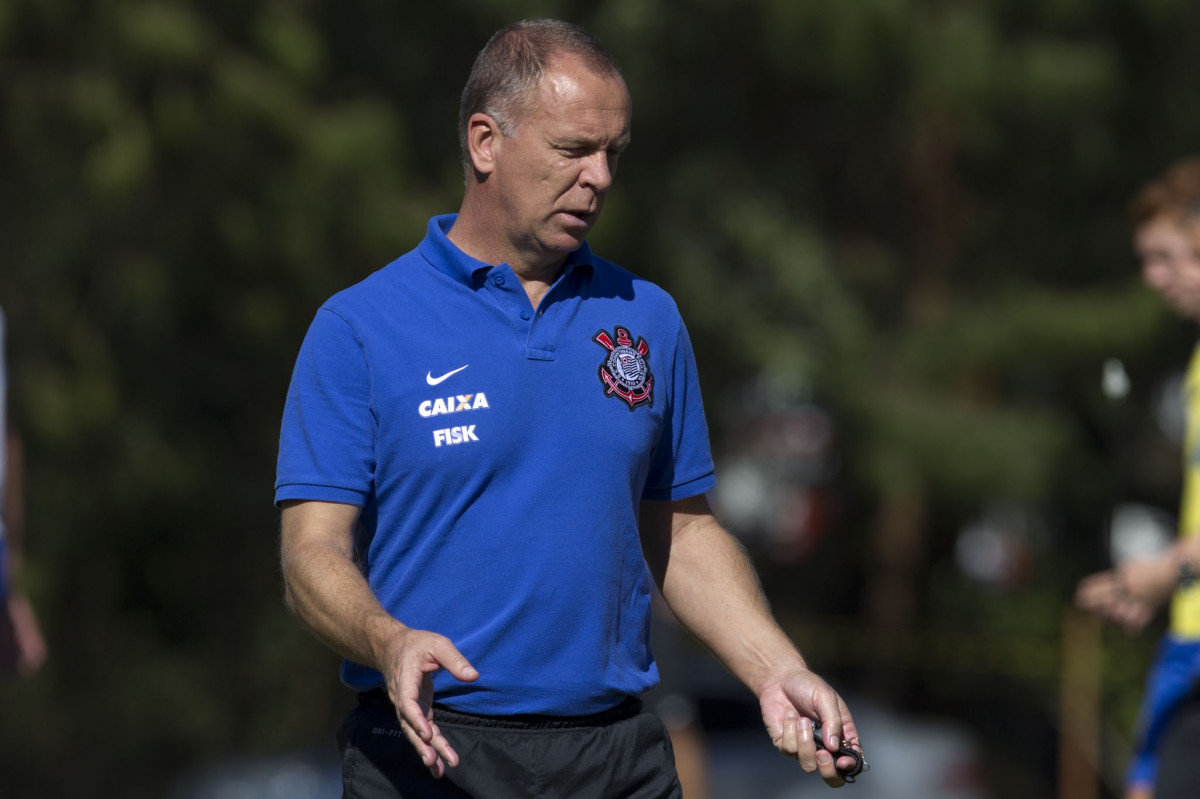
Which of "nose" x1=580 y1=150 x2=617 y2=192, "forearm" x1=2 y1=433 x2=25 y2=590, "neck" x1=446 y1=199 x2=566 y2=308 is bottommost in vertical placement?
"forearm" x1=2 y1=433 x2=25 y2=590

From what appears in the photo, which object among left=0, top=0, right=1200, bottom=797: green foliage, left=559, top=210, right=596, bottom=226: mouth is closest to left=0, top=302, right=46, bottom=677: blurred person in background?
left=559, top=210, right=596, bottom=226: mouth

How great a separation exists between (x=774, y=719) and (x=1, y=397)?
2940 millimetres

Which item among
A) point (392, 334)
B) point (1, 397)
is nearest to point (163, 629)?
point (1, 397)

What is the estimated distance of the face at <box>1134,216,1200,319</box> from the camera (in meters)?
4.66

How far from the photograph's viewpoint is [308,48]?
10.7 meters

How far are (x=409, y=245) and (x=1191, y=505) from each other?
6399 mm

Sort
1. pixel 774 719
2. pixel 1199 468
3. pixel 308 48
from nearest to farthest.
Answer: pixel 774 719
pixel 1199 468
pixel 308 48

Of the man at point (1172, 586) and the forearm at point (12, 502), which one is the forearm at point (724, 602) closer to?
the man at point (1172, 586)

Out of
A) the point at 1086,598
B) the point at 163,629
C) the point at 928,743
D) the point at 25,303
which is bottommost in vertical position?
the point at 163,629

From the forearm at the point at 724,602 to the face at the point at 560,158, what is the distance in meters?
0.61

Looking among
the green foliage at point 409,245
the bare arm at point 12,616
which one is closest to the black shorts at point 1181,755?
the bare arm at point 12,616

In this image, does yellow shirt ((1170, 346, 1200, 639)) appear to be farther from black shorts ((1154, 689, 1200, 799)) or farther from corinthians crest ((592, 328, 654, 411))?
corinthians crest ((592, 328, 654, 411))

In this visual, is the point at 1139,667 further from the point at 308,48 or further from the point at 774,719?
the point at 774,719

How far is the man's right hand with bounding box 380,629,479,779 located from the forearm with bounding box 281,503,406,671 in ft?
0.20
